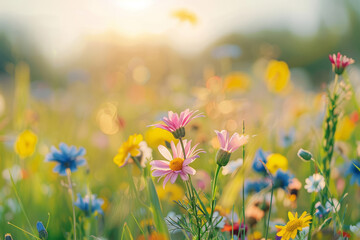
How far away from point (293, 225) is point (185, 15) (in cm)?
136

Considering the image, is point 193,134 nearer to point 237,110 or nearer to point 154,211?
point 237,110

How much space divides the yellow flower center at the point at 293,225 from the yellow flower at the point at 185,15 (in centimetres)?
129

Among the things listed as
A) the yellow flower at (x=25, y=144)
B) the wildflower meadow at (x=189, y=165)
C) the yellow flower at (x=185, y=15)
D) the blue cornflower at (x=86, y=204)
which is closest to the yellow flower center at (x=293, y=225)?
the wildflower meadow at (x=189, y=165)

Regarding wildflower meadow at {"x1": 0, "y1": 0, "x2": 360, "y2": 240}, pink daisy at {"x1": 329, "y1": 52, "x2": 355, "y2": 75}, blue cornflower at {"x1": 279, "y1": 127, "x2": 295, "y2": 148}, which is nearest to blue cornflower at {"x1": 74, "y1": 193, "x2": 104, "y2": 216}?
wildflower meadow at {"x1": 0, "y1": 0, "x2": 360, "y2": 240}

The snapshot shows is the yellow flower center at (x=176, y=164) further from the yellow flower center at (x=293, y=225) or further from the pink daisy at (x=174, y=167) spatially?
the yellow flower center at (x=293, y=225)

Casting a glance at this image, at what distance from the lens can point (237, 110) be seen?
1.59 metres

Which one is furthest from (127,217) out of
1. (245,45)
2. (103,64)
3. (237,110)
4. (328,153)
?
(245,45)

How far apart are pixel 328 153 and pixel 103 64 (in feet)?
19.3

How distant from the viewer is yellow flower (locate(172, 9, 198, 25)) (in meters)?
1.78

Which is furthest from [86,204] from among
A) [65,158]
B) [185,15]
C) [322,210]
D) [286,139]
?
[185,15]

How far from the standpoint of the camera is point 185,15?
1807mm

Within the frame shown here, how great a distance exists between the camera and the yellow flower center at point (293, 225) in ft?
2.08

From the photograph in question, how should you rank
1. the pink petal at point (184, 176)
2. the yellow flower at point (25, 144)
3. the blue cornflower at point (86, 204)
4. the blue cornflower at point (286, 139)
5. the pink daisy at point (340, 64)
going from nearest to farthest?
1. the pink petal at point (184, 176)
2. the pink daisy at point (340, 64)
3. the blue cornflower at point (86, 204)
4. the yellow flower at point (25, 144)
5. the blue cornflower at point (286, 139)

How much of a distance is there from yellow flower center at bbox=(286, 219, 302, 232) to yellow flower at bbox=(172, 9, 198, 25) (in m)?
1.29
